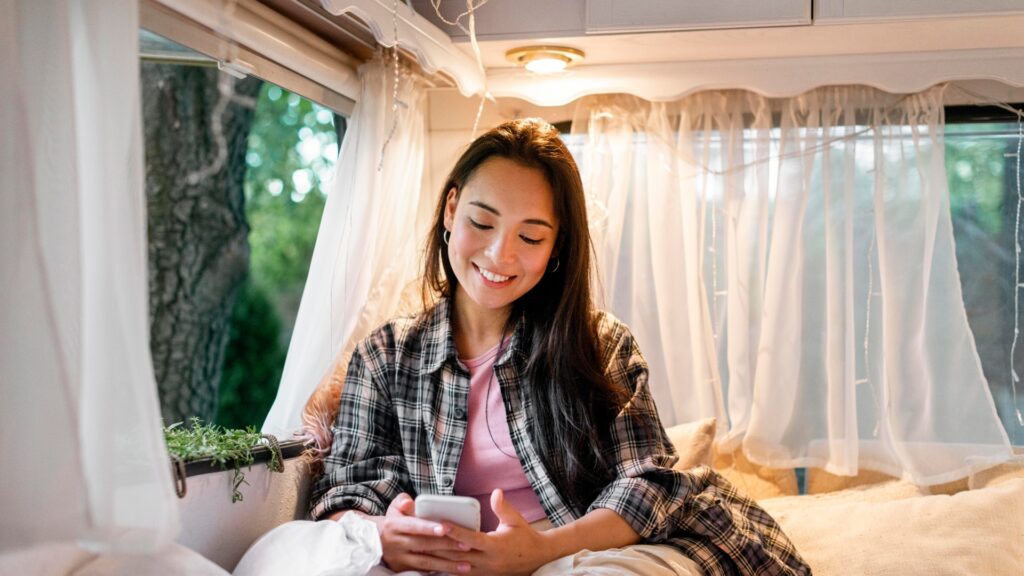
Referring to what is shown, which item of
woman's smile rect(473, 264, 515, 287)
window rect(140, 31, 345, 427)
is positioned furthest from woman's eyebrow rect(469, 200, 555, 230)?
window rect(140, 31, 345, 427)

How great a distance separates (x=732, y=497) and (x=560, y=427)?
1.28 ft

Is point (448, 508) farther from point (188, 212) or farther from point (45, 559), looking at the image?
point (188, 212)

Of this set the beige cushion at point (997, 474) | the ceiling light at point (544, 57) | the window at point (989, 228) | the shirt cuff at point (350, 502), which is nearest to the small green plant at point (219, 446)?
the shirt cuff at point (350, 502)

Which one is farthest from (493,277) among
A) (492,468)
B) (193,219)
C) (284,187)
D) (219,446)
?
A: (284,187)

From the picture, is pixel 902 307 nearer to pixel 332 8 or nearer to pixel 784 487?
pixel 784 487

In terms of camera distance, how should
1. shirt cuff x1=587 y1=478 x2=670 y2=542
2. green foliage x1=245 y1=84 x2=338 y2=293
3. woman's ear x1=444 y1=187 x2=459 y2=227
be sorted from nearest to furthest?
shirt cuff x1=587 y1=478 x2=670 y2=542, woman's ear x1=444 y1=187 x2=459 y2=227, green foliage x1=245 y1=84 x2=338 y2=293

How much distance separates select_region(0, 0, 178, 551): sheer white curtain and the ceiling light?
1364mm

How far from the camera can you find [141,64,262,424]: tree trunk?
14.5ft

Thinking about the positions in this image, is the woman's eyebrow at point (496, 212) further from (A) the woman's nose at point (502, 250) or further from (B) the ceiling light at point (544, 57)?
(B) the ceiling light at point (544, 57)

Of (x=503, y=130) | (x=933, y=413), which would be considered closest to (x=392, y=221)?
(x=503, y=130)

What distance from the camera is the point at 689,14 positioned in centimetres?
240

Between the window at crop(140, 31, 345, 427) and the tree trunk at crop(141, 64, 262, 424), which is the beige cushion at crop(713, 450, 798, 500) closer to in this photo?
the window at crop(140, 31, 345, 427)

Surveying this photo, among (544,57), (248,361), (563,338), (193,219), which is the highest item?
(544,57)

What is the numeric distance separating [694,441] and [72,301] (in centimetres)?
162
